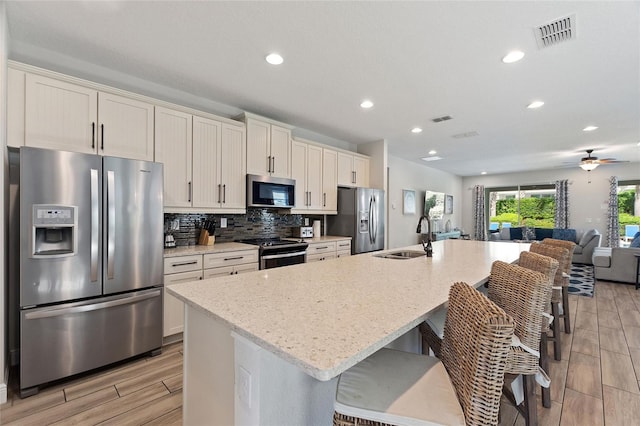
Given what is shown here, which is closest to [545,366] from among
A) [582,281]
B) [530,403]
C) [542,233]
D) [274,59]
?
[530,403]

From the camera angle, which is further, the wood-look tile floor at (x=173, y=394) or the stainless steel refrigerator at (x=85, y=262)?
the stainless steel refrigerator at (x=85, y=262)

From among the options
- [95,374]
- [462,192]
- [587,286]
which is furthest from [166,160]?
[462,192]

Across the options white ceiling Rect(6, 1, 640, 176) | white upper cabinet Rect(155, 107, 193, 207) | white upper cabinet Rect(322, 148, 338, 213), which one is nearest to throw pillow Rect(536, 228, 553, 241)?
white ceiling Rect(6, 1, 640, 176)

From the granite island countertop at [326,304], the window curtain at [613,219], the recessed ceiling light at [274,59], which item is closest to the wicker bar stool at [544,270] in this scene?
the granite island countertop at [326,304]

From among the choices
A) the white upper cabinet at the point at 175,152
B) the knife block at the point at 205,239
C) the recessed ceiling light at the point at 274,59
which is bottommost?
the knife block at the point at 205,239

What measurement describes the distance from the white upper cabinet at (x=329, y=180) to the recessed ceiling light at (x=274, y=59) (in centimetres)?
202

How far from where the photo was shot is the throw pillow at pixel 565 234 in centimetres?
735

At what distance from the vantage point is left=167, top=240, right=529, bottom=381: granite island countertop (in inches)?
32.6

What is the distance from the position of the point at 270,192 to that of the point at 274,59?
163 cm

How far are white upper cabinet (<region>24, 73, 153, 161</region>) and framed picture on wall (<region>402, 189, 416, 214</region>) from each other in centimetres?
560

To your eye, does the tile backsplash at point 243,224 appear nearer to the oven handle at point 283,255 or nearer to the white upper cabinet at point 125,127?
the oven handle at point 283,255

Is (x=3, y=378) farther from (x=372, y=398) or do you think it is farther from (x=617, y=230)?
(x=617, y=230)

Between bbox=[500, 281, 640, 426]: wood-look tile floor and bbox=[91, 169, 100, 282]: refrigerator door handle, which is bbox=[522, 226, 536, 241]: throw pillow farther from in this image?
bbox=[91, 169, 100, 282]: refrigerator door handle

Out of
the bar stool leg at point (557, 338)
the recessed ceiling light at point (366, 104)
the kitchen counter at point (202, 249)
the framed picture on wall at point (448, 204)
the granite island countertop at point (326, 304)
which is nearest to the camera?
the granite island countertop at point (326, 304)
